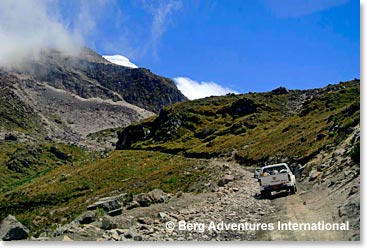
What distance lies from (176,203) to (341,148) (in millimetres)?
13277

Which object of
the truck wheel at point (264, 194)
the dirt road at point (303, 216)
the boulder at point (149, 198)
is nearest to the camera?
the dirt road at point (303, 216)

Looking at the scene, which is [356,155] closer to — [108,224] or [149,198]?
[149,198]

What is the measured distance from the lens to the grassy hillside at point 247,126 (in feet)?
167

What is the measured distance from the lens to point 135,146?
107125mm

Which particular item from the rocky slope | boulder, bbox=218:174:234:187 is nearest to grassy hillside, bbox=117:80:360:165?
the rocky slope

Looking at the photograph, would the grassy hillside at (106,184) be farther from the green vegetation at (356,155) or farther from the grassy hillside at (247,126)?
the green vegetation at (356,155)

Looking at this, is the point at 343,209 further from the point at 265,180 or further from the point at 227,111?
the point at 227,111

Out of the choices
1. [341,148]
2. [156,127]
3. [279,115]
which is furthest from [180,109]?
[341,148]

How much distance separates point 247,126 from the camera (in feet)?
293

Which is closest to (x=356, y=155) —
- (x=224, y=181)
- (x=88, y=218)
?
(x=224, y=181)

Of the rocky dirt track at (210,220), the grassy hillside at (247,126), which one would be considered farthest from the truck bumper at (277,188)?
the grassy hillside at (247,126)

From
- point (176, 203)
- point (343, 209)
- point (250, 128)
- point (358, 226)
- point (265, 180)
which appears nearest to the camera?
point (358, 226)

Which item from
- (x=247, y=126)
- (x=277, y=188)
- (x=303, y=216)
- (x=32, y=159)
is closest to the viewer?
(x=303, y=216)

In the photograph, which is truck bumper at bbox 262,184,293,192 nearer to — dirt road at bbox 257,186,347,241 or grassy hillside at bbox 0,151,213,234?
dirt road at bbox 257,186,347,241
